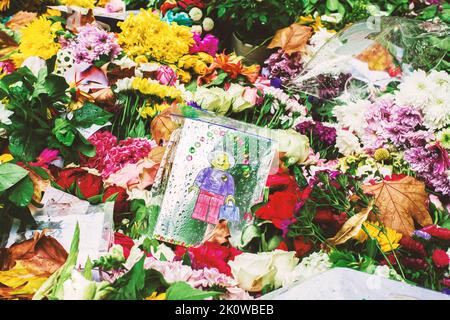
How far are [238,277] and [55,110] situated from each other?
776 millimetres

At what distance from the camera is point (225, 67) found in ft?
6.13

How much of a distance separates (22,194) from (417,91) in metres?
1.13

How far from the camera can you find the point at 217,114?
5.38 ft

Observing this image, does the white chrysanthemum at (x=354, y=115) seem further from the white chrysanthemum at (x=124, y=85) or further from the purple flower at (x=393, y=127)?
the white chrysanthemum at (x=124, y=85)

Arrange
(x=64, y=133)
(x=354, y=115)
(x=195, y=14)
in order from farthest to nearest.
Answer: (x=195, y=14), (x=354, y=115), (x=64, y=133)

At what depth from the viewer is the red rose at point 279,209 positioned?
115cm

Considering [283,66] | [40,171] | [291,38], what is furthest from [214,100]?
[40,171]

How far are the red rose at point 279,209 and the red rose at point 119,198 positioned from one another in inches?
14.1

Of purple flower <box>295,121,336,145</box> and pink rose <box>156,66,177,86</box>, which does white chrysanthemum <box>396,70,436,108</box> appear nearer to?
purple flower <box>295,121,336,145</box>

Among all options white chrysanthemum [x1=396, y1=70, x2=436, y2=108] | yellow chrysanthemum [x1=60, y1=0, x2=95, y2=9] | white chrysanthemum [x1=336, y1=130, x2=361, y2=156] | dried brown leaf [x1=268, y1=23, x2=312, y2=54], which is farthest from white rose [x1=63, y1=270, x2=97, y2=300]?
yellow chrysanthemum [x1=60, y1=0, x2=95, y2=9]

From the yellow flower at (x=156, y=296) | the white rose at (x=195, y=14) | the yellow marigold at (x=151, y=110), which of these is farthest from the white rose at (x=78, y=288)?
the white rose at (x=195, y=14)

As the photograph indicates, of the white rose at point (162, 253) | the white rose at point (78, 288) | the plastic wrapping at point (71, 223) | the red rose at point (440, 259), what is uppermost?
the white rose at point (78, 288)

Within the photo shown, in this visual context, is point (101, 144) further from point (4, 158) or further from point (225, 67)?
point (225, 67)

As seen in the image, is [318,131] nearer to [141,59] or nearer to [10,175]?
[141,59]
